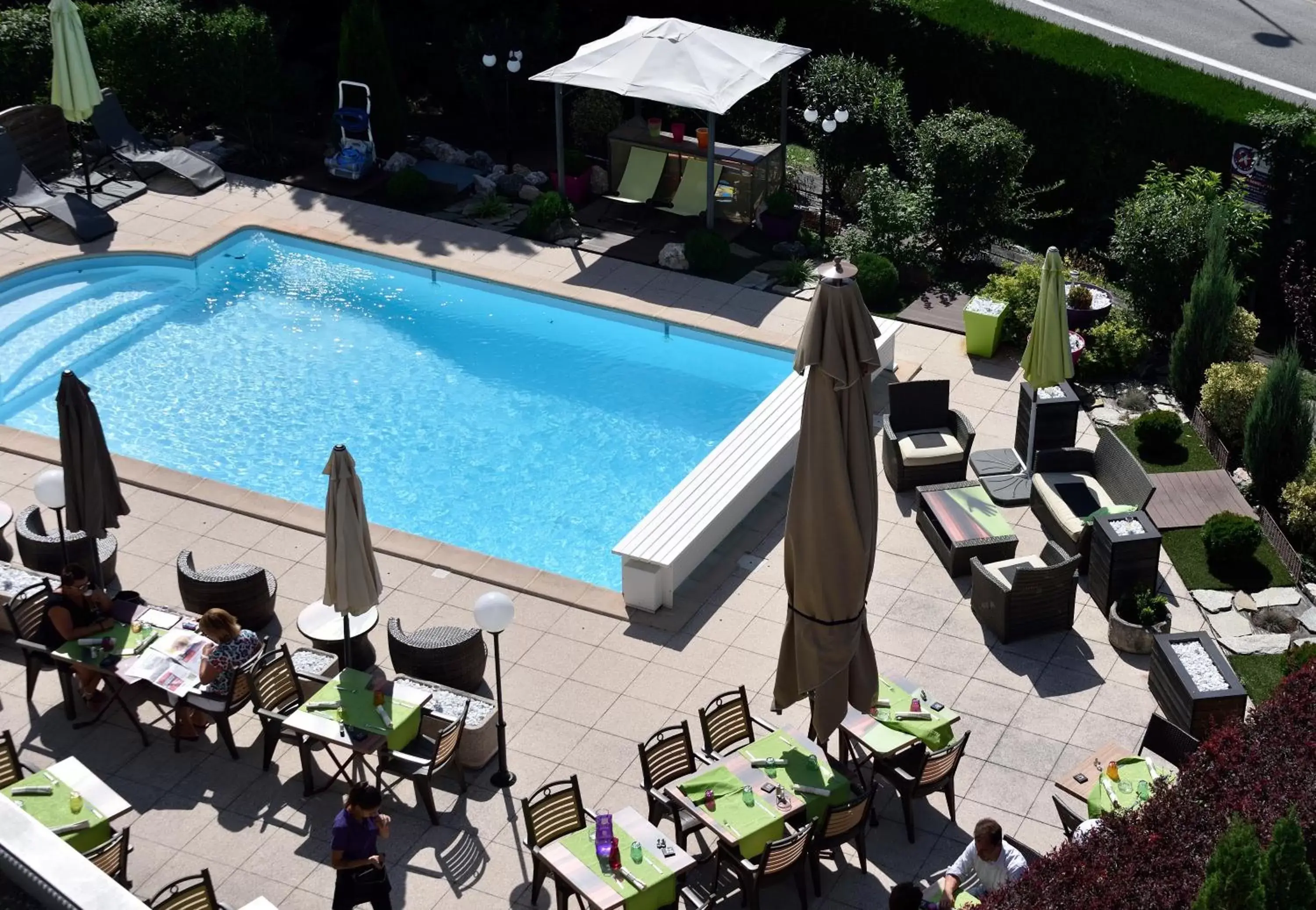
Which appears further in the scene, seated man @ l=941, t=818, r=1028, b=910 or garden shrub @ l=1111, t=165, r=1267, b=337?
garden shrub @ l=1111, t=165, r=1267, b=337

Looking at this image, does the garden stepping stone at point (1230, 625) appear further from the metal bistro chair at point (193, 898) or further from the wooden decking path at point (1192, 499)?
the metal bistro chair at point (193, 898)

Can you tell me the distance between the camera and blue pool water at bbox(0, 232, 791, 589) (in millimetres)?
17734

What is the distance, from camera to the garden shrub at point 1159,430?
58.2 ft

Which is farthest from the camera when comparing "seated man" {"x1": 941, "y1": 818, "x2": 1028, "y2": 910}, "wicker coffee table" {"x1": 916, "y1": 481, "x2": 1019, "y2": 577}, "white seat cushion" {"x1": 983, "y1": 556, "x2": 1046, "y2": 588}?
"wicker coffee table" {"x1": 916, "y1": 481, "x2": 1019, "y2": 577}

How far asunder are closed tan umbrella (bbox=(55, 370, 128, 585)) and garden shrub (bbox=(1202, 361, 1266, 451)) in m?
12.2

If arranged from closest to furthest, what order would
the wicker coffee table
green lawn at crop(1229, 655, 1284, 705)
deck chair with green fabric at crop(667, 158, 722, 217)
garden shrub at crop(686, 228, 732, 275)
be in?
green lawn at crop(1229, 655, 1284, 705)
the wicker coffee table
garden shrub at crop(686, 228, 732, 275)
deck chair with green fabric at crop(667, 158, 722, 217)

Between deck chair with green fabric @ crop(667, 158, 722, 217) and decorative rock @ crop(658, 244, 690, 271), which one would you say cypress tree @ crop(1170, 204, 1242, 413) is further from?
deck chair with green fabric @ crop(667, 158, 722, 217)

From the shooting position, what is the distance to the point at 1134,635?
47.4 feet

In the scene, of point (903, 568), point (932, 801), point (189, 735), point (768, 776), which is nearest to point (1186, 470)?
point (903, 568)

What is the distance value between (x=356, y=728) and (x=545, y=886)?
202 centimetres

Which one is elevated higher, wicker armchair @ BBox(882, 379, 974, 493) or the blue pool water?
wicker armchair @ BBox(882, 379, 974, 493)

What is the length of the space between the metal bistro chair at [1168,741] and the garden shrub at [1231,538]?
350 cm

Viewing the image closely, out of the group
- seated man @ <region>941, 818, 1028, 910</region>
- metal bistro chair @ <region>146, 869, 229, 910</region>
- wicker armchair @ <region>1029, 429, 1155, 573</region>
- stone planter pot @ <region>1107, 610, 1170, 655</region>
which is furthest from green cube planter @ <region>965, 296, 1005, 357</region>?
metal bistro chair @ <region>146, 869, 229, 910</region>

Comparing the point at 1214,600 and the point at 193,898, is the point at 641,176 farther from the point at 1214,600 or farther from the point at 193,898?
the point at 193,898
